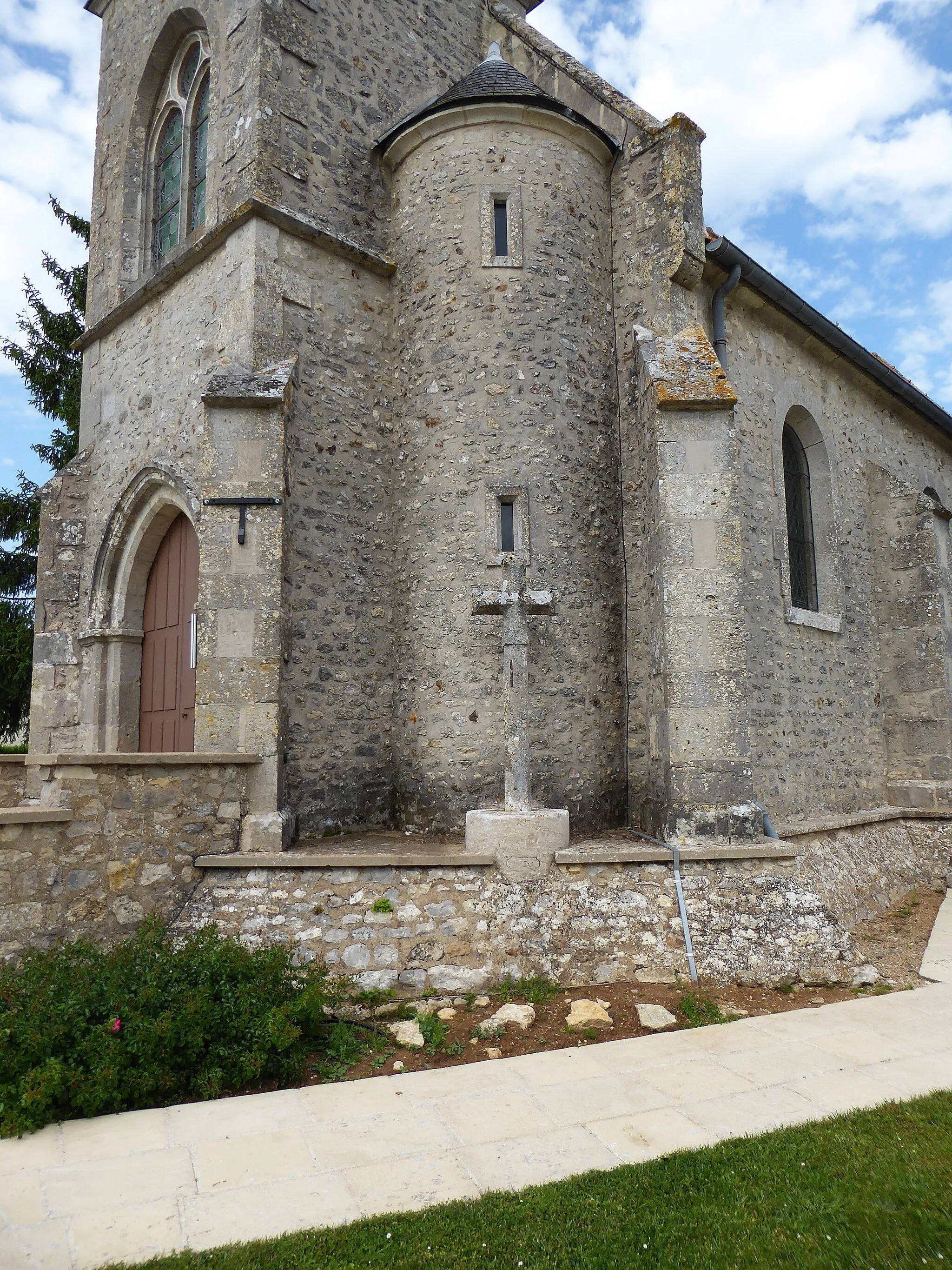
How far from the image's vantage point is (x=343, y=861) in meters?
5.85

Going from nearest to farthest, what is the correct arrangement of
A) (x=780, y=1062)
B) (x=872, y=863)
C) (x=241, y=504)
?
1. (x=780, y=1062)
2. (x=241, y=504)
3. (x=872, y=863)

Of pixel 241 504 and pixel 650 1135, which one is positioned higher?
pixel 241 504

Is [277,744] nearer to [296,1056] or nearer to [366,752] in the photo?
[366,752]

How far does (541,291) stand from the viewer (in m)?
8.11

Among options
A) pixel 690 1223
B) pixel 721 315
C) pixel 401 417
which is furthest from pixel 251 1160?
pixel 721 315

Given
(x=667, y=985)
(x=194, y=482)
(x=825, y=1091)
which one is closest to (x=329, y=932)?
(x=667, y=985)

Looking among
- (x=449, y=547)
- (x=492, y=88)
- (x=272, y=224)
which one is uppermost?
(x=492, y=88)

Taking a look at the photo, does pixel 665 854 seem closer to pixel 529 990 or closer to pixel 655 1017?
pixel 655 1017

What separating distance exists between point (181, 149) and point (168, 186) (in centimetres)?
53

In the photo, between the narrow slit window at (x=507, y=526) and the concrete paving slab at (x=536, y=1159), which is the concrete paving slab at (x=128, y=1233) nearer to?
the concrete paving slab at (x=536, y=1159)

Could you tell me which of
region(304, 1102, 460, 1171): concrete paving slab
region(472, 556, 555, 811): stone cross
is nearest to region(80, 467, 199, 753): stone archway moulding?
region(472, 556, 555, 811): stone cross

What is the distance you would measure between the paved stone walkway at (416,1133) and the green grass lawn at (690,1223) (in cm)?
16

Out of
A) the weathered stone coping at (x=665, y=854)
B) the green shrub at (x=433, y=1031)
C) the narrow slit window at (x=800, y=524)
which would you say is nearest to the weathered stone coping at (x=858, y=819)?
the weathered stone coping at (x=665, y=854)

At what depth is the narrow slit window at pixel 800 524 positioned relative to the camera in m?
10.1
